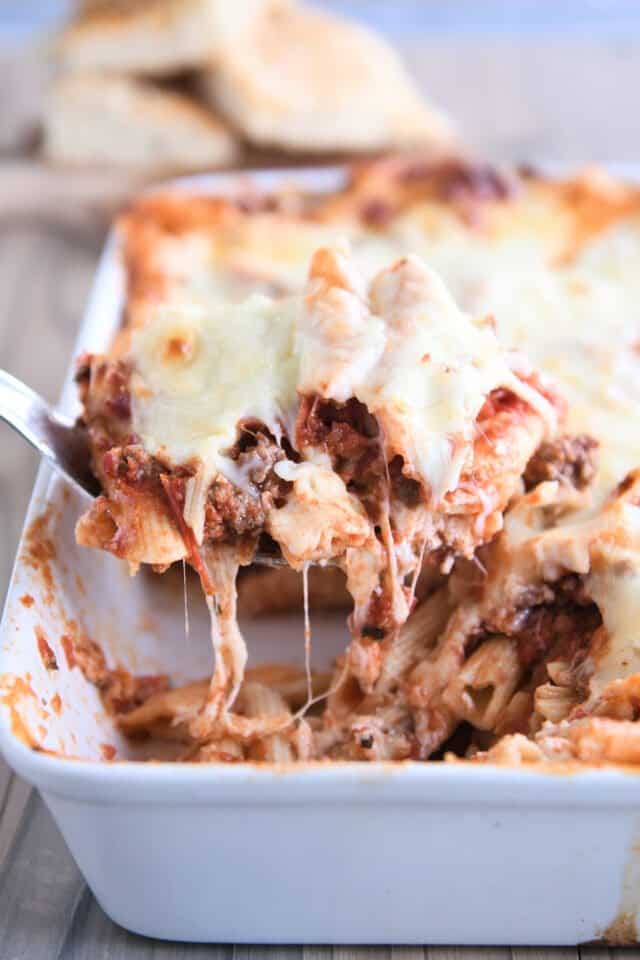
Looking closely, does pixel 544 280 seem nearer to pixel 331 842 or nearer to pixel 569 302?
pixel 569 302

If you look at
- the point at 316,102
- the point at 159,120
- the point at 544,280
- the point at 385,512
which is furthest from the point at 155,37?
the point at 385,512

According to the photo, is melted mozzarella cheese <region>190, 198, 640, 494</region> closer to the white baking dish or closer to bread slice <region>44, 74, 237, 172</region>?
the white baking dish

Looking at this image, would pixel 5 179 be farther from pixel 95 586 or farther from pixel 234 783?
pixel 234 783

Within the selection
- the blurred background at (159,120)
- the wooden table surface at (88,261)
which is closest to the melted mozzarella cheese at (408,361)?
the wooden table surface at (88,261)

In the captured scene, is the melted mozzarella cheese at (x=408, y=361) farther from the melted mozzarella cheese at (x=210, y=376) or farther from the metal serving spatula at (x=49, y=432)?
the metal serving spatula at (x=49, y=432)

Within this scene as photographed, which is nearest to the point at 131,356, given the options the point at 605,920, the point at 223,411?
the point at 223,411

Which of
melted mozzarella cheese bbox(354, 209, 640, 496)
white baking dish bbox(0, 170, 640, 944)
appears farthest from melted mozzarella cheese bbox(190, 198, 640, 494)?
white baking dish bbox(0, 170, 640, 944)
